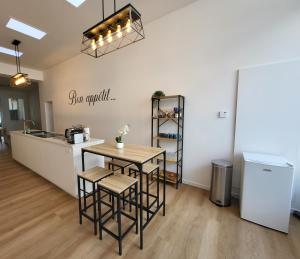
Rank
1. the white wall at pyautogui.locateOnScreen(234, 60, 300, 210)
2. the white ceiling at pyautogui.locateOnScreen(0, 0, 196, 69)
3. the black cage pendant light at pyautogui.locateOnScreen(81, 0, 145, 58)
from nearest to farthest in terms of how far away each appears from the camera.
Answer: the black cage pendant light at pyautogui.locateOnScreen(81, 0, 145, 58) < the white wall at pyautogui.locateOnScreen(234, 60, 300, 210) < the white ceiling at pyautogui.locateOnScreen(0, 0, 196, 69)

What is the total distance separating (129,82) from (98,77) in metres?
1.29

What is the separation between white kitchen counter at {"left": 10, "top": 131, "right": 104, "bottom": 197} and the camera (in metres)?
2.43

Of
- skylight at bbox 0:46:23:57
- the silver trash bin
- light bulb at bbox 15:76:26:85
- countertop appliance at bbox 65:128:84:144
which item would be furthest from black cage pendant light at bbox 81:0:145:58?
skylight at bbox 0:46:23:57

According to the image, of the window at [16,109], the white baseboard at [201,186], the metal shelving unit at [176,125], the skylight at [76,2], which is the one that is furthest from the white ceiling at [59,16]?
the window at [16,109]

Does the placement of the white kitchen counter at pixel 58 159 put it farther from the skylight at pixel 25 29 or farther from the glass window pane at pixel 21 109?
the glass window pane at pixel 21 109

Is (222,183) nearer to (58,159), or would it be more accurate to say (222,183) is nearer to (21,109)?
(58,159)

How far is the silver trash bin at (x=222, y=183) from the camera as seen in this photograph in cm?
225

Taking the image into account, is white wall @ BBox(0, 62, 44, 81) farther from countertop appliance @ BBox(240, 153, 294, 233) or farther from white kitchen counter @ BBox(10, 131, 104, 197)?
countertop appliance @ BBox(240, 153, 294, 233)

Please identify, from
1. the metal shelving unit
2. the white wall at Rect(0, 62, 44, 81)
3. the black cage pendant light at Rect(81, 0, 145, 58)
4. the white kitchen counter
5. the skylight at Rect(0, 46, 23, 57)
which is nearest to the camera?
the black cage pendant light at Rect(81, 0, 145, 58)

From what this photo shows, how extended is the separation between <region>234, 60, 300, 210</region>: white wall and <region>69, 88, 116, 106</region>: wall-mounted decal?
301 cm

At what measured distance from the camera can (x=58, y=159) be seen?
8.79 ft

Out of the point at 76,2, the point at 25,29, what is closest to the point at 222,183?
the point at 76,2

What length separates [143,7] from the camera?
2.70 meters

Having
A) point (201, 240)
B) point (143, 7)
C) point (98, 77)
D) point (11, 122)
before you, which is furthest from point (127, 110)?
point (11, 122)
